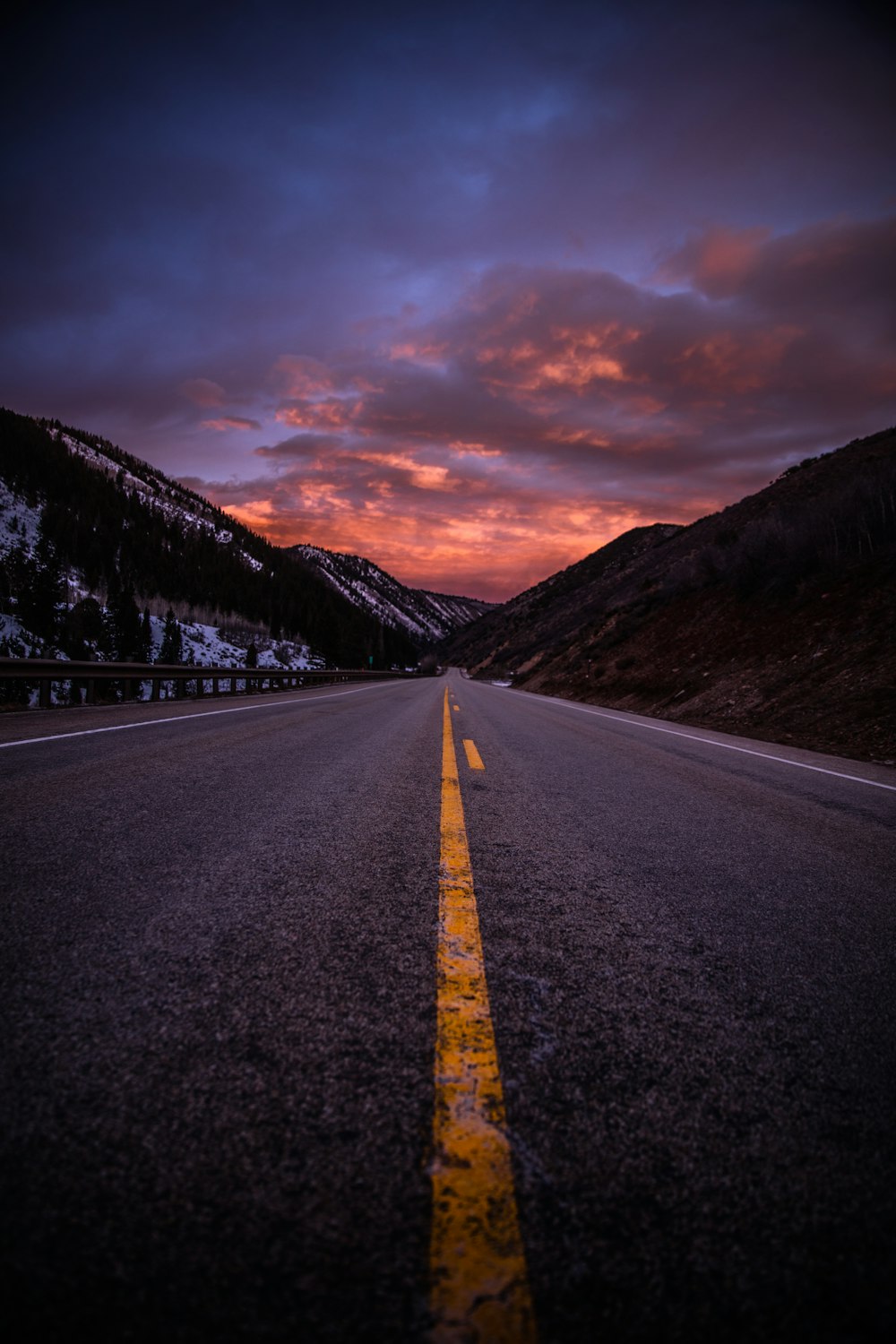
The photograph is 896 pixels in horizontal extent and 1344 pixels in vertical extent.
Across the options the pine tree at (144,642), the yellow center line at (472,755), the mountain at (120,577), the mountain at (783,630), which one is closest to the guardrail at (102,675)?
the yellow center line at (472,755)

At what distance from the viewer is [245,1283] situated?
85cm

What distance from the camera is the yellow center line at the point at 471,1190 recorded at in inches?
32.0

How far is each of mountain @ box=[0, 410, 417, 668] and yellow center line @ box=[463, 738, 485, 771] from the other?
174 feet

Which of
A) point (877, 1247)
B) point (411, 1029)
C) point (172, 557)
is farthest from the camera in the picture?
point (172, 557)

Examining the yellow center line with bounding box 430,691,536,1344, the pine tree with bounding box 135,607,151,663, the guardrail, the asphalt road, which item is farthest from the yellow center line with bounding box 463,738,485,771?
the pine tree with bounding box 135,607,151,663

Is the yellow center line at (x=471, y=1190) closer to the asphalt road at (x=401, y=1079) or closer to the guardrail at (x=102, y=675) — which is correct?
the asphalt road at (x=401, y=1079)

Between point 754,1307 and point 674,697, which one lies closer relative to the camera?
point 754,1307

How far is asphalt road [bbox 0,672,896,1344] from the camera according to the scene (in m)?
0.86

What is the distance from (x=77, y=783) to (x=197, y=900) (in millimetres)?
2490

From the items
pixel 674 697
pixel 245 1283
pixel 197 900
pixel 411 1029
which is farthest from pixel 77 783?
pixel 674 697

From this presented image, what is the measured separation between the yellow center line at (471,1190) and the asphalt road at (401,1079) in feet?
0.10

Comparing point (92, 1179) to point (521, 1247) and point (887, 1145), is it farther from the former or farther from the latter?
point (887, 1145)

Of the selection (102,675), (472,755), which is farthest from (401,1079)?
(102,675)

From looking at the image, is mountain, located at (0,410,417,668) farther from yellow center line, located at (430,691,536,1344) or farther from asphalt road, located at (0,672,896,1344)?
yellow center line, located at (430,691,536,1344)
